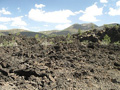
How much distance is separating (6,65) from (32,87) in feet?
6.44

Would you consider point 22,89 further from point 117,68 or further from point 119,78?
point 117,68

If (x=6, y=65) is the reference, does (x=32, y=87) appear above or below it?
below

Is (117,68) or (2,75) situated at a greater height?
(2,75)

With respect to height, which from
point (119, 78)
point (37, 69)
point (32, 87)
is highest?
point (37, 69)

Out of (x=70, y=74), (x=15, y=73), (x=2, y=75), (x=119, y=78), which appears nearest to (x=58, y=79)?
(x=70, y=74)

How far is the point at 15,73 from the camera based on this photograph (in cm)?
460

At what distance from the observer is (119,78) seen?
5.19 m

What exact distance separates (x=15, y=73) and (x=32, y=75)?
2.37 ft

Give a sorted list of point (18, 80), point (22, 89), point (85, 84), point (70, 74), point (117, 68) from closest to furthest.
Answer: point (22, 89)
point (18, 80)
point (85, 84)
point (70, 74)
point (117, 68)

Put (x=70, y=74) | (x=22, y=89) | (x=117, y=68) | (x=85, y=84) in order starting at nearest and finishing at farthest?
(x=22, y=89)
(x=85, y=84)
(x=70, y=74)
(x=117, y=68)

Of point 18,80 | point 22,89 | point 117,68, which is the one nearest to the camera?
point 22,89

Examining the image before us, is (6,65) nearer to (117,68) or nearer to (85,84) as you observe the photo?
(85,84)

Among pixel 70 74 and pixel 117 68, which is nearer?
pixel 70 74

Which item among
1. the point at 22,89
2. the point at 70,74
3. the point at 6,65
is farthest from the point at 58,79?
the point at 6,65
